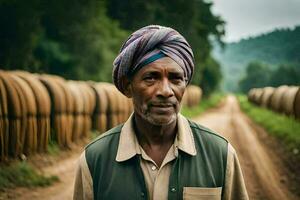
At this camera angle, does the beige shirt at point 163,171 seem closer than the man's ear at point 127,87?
Yes

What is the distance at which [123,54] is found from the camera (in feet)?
8.48

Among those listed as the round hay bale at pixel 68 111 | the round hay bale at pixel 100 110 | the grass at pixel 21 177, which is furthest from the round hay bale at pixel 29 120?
the round hay bale at pixel 100 110

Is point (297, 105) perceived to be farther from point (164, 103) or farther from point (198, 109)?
point (198, 109)

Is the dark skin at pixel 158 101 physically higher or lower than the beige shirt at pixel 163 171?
higher

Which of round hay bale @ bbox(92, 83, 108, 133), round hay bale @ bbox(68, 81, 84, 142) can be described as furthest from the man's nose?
round hay bale @ bbox(92, 83, 108, 133)

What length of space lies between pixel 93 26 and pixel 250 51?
1331 centimetres

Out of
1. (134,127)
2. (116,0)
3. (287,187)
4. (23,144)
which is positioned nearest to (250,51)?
(287,187)

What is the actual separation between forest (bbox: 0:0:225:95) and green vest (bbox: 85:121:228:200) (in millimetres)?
18545

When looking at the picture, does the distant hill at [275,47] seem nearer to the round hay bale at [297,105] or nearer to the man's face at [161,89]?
the round hay bale at [297,105]

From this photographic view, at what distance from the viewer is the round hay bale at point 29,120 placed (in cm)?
970

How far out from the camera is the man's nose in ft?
8.16

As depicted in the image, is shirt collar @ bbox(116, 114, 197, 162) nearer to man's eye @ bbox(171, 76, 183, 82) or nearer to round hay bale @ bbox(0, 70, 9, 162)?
man's eye @ bbox(171, 76, 183, 82)

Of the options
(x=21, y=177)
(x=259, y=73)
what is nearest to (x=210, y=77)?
(x=259, y=73)

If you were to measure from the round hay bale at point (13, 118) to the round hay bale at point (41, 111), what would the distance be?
0.95 meters
